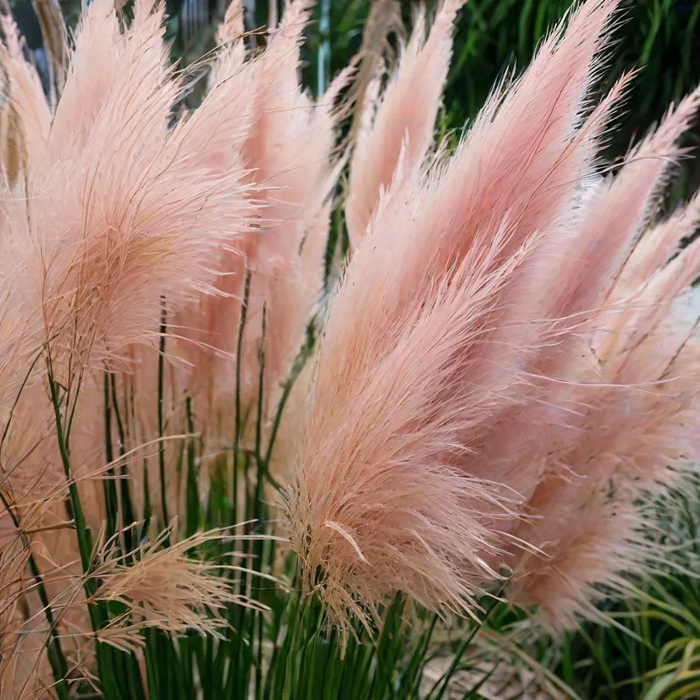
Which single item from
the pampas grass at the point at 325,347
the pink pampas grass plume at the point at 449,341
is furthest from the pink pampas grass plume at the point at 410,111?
the pink pampas grass plume at the point at 449,341

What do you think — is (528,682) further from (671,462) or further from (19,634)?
(19,634)

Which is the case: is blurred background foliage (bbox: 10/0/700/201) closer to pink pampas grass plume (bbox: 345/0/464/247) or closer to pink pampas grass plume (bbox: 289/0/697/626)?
pink pampas grass plume (bbox: 345/0/464/247)

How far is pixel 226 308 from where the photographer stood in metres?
0.57

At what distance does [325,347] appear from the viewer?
413mm

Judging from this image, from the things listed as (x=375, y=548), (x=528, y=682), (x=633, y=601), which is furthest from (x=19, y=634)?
(x=633, y=601)

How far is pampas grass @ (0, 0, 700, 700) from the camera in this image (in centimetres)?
38

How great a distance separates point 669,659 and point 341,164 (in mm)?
858

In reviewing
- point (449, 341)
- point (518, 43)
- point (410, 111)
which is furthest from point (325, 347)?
point (518, 43)

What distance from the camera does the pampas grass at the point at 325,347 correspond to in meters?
0.38

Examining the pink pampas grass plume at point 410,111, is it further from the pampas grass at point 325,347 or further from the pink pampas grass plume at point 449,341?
the pink pampas grass plume at point 449,341

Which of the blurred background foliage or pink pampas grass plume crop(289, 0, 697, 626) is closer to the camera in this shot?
pink pampas grass plume crop(289, 0, 697, 626)

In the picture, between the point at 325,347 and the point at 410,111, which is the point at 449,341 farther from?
the point at 410,111

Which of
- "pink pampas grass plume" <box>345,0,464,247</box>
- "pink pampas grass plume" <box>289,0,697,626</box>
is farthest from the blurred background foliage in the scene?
"pink pampas grass plume" <box>289,0,697,626</box>

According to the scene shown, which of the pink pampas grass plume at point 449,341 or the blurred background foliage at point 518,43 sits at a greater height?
the blurred background foliage at point 518,43
